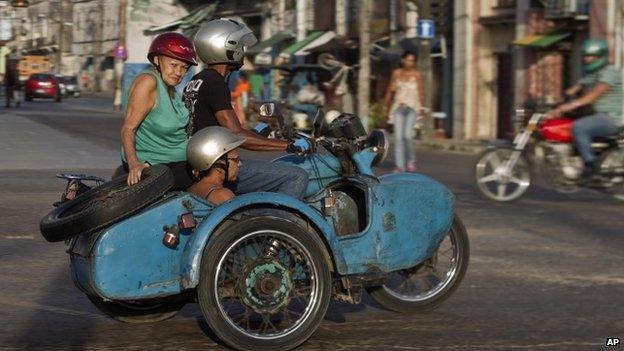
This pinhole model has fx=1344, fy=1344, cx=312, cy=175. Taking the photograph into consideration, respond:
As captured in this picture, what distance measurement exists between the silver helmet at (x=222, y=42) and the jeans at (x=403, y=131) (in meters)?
11.4

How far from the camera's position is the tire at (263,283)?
20.2 ft

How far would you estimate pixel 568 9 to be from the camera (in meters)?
30.9

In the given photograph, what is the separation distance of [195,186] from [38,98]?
63.0 metres

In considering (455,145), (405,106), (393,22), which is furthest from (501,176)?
Result: (393,22)

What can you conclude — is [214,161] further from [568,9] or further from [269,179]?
[568,9]

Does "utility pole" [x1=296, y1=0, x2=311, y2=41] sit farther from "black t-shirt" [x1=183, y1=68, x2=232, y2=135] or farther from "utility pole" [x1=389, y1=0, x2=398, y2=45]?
"black t-shirt" [x1=183, y1=68, x2=232, y2=135]

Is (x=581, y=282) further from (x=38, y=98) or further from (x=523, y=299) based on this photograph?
(x=38, y=98)

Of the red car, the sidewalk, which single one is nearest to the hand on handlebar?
the sidewalk

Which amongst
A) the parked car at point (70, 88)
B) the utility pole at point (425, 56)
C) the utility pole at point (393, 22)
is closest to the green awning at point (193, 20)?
the parked car at point (70, 88)

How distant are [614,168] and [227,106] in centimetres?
815

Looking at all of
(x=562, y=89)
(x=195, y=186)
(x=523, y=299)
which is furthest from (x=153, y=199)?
(x=562, y=89)

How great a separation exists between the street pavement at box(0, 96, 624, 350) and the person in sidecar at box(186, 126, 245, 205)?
0.74 metres

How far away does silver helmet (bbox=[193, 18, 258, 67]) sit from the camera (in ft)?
22.3

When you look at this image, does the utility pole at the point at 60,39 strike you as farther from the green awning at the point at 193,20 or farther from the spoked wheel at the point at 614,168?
the spoked wheel at the point at 614,168
